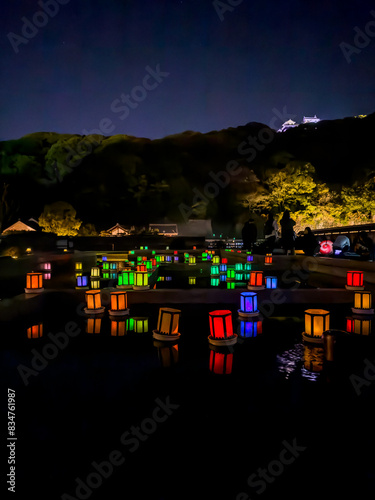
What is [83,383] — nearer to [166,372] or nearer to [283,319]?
[166,372]

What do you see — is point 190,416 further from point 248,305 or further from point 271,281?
point 271,281

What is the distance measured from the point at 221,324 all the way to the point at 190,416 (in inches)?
62.7

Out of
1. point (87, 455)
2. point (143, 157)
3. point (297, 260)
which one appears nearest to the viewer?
point (87, 455)

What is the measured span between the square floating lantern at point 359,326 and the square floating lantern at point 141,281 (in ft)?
12.0

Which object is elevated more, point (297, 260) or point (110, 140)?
point (110, 140)

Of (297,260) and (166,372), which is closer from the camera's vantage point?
(166,372)

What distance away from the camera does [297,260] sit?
1509 centimetres

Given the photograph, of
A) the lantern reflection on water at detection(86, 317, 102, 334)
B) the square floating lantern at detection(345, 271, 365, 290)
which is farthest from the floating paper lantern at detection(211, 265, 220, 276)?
the lantern reflection on water at detection(86, 317, 102, 334)

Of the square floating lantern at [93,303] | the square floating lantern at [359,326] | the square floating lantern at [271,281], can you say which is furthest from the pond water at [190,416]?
the square floating lantern at [271,281]

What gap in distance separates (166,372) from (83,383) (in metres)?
0.77

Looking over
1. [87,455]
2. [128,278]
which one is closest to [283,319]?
[128,278]

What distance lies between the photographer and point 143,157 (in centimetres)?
7375

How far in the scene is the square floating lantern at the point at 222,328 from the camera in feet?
14.4

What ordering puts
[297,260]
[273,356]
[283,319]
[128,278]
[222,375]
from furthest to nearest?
1. [297,260]
2. [128,278]
3. [283,319]
4. [273,356]
5. [222,375]
